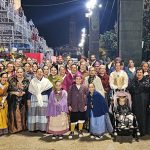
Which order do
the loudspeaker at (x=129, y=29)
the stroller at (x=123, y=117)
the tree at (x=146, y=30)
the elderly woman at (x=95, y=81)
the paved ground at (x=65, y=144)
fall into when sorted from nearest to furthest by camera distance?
the paved ground at (x=65, y=144) → the stroller at (x=123, y=117) → the elderly woman at (x=95, y=81) → the loudspeaker at (x=129, y=29) → the tree at (x=146, y=30)

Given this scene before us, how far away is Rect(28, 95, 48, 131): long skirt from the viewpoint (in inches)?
325

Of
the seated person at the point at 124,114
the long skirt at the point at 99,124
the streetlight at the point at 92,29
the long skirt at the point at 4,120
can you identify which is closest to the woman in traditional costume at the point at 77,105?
the long skirt at the point at 99,124

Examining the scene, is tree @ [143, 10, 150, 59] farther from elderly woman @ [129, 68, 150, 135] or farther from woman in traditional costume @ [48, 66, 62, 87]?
elderly woman @ [129, 68, 150, 135]

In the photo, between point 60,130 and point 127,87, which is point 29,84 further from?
point 127,87

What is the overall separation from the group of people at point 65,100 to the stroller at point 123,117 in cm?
25

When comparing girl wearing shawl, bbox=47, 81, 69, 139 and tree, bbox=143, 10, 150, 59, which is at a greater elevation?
tree, bbox=143, 10, 150, 59

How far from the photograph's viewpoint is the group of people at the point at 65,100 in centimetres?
785

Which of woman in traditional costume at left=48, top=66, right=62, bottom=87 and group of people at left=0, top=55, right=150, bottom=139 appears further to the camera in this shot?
woman in traditional costume at left=48, top=66, right=62, bottom=87

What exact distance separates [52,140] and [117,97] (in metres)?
1.83

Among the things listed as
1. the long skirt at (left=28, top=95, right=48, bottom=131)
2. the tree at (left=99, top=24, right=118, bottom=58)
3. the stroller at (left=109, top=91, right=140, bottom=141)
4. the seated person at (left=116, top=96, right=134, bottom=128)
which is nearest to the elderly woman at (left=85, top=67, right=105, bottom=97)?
the stroller at (left=109, top=91, right=140, bottom=141)

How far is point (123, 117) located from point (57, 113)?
4.99 feet

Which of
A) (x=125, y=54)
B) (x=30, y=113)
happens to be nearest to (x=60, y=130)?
(x=30, y=113)

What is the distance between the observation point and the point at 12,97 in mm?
8500

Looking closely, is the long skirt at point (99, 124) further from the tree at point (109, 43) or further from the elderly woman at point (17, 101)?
the tree at point (109, 43)
